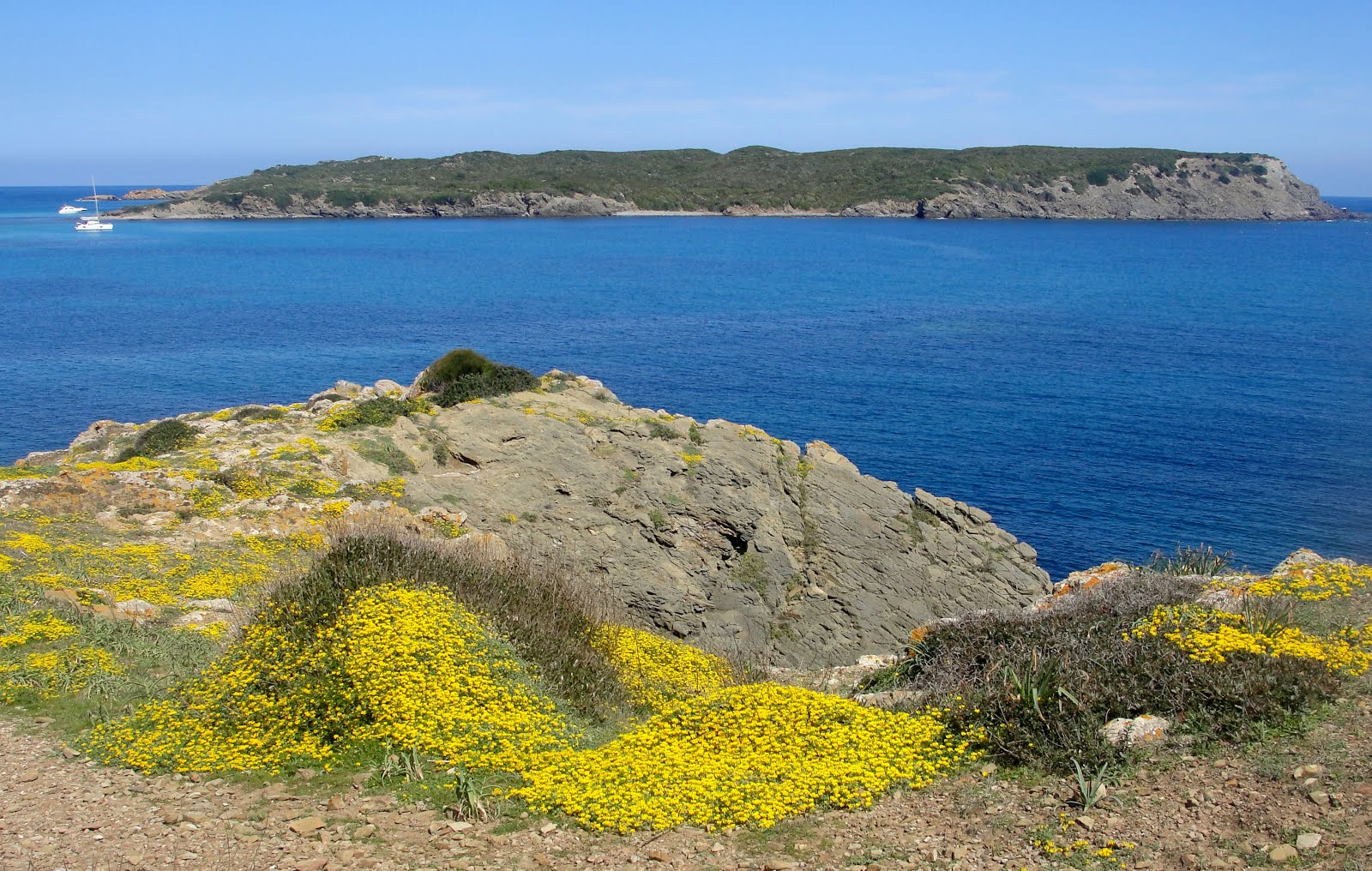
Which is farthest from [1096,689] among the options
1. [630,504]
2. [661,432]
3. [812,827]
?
[661,432]

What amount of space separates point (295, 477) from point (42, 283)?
98.9 metres

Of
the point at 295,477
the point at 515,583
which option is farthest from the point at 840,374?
the point at 515,583

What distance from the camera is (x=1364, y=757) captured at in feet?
34.2

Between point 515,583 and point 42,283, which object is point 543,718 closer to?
point 515,583

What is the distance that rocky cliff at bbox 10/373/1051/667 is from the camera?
930 inches

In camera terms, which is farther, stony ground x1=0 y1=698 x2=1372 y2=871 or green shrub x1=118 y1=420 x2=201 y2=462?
green shrub x1=118 y1=420 x2=201 y2=462

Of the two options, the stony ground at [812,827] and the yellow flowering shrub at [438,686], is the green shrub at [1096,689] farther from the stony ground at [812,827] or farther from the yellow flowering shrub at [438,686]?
the yellow flowering shrub at [438,686]

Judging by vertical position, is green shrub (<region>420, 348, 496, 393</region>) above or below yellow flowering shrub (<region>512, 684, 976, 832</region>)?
above

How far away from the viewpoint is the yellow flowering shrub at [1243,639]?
11.9 metres

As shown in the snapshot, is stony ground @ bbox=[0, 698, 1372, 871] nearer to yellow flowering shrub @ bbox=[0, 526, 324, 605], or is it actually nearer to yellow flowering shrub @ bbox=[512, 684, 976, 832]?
yellow flowering shrub @ bbox=[512, 684, 976, 832]

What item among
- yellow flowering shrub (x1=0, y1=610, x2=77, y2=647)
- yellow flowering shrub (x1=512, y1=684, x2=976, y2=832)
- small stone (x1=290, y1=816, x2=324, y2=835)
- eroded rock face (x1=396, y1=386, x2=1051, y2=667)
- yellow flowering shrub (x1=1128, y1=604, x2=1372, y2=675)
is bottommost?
eroded rock face (x1=396, y1=386, x2=1051, y2=667)

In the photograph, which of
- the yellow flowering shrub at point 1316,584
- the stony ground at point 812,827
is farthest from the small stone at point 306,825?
the yellow flowering shrub at point 1316,584

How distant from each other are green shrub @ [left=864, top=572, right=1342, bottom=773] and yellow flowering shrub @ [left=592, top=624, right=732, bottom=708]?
3608 mm

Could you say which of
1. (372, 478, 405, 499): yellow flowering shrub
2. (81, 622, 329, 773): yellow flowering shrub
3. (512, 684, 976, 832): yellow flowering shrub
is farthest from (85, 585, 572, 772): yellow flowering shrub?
(372, 478, 405, 499): yellow flowering shrub
